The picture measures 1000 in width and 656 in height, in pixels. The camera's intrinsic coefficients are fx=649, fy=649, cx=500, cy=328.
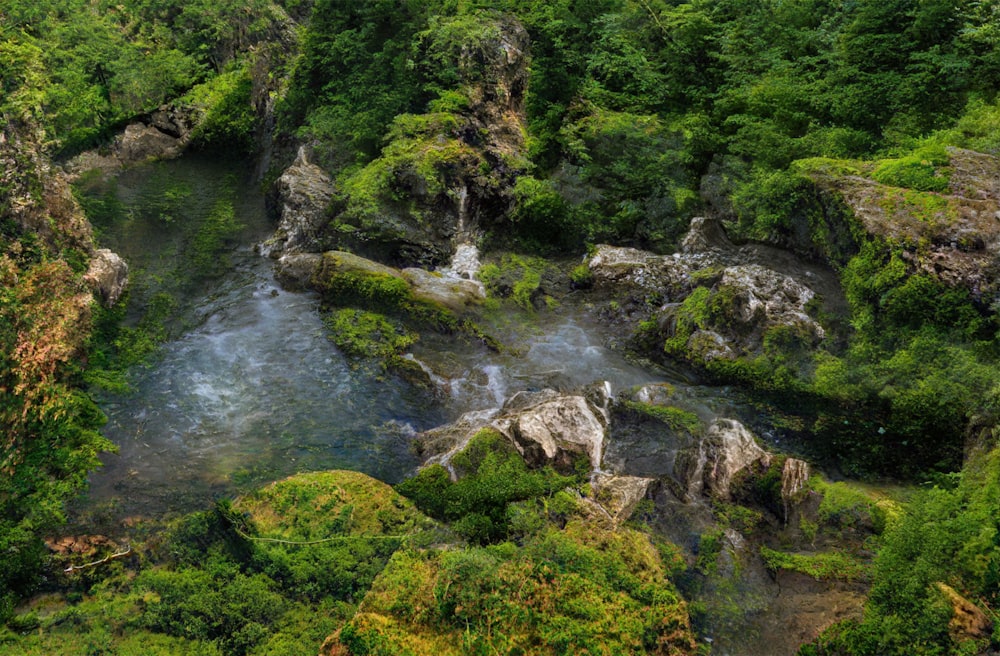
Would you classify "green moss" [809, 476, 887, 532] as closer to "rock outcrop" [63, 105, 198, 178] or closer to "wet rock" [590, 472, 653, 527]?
"wet rock" [590, 472, 653, 527]

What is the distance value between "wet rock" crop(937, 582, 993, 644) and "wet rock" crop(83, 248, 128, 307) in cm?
1421

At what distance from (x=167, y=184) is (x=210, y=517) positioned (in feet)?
52.3

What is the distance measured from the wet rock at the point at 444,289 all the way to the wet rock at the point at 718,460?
5.97m

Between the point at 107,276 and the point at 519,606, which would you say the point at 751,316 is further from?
the point at 107,276

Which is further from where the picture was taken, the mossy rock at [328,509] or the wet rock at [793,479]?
the wet rock at [793,479]

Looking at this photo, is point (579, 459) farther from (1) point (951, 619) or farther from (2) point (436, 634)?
(1) point (951, 619)

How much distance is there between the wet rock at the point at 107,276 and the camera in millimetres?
12977

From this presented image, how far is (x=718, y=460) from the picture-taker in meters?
9.77

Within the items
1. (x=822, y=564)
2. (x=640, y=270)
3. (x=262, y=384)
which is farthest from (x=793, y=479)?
(x=262, y=384)

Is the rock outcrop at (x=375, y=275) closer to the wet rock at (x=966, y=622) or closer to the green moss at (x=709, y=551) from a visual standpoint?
the green moss at (x=709, y=551)

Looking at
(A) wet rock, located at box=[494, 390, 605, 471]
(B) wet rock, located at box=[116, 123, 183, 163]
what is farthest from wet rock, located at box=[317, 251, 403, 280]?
(B) wet rock, located at box=[116, 123, 183, 163]

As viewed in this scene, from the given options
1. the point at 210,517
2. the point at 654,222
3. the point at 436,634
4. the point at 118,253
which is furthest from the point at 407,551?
the point at 118,253

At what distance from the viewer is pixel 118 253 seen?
623 inches

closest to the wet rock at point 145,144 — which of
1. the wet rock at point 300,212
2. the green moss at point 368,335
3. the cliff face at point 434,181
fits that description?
the cliff face at point 434,181
